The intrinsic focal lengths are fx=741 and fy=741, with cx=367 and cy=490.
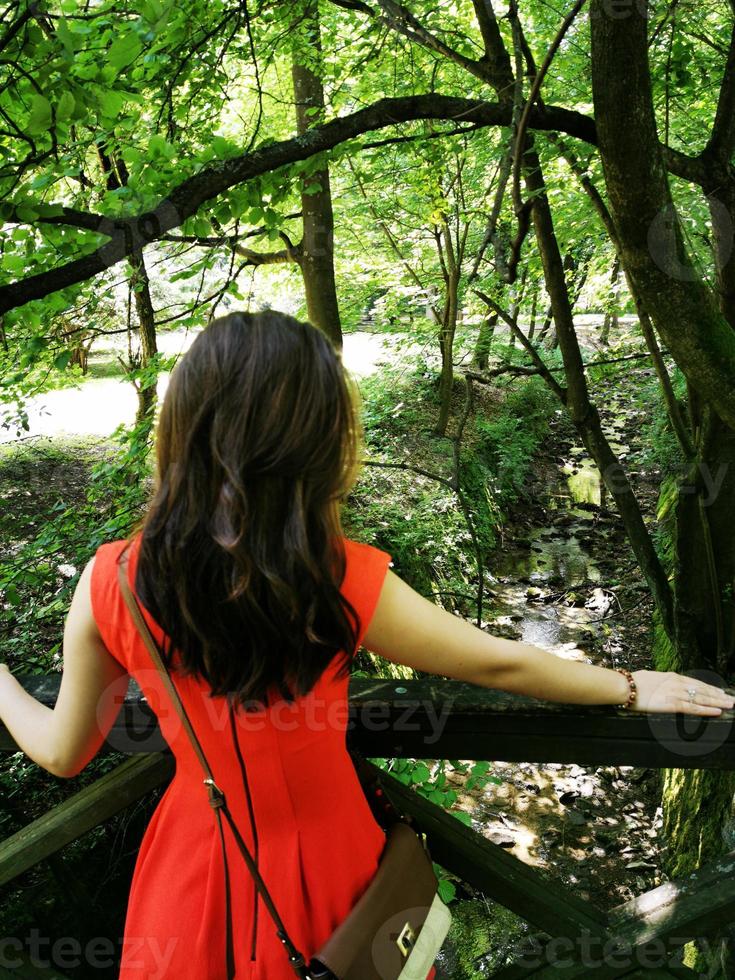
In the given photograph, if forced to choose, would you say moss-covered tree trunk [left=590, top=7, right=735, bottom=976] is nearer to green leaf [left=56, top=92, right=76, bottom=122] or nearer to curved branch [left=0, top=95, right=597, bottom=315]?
curved branch [left=0, top=95, right=597, bottom=315]

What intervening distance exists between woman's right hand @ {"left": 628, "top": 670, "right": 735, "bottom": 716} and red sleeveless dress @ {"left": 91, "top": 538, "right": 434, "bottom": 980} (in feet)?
1.87

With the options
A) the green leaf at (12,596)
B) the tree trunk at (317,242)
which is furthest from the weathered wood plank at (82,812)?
the tree trunk at (317,242)

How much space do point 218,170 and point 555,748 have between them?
6.37 feet

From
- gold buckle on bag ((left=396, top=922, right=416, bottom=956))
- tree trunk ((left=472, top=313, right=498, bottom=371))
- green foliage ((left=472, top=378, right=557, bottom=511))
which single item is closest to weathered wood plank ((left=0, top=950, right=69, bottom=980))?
gold buckle on bag ((left=396, top=922, right=416, bottom=956))

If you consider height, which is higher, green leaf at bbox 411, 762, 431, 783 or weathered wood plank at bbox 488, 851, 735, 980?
weathered wood plank at bbox 488, 851, 735, 980

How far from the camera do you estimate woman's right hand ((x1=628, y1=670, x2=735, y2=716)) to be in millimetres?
1361

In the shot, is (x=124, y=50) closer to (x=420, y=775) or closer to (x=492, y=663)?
(x=492, y=663)

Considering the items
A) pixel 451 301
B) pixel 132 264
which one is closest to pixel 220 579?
pixel 132 264

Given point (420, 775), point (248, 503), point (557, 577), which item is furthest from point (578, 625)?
point (248, 503)

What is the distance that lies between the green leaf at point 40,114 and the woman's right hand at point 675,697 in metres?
1.72

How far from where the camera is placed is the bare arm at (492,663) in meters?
1.19

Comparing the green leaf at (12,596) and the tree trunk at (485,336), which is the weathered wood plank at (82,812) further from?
the tree trunk at (485,336)

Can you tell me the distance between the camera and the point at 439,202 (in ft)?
21.8

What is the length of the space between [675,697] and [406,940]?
639 mm
